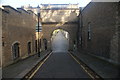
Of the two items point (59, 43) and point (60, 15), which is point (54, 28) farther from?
point (59, 43)

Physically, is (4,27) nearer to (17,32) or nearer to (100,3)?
(17,32)

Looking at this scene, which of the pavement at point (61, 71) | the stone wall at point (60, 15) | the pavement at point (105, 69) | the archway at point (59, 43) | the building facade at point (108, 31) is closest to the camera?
the pavement at point (105, 69)

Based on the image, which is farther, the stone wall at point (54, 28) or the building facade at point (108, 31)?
the stone wall at point (54, 28)

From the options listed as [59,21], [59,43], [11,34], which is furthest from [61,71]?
[59,43]

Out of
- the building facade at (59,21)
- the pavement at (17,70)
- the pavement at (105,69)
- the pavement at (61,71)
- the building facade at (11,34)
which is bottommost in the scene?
the pavement at (61,71)

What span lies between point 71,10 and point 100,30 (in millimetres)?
20275

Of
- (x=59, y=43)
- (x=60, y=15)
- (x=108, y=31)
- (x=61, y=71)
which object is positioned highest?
(x=60, y=15)

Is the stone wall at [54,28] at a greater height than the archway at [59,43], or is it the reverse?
the stone wall at [54,28]

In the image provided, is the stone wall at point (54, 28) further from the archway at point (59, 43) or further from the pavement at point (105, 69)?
the pavement at point (105, 69)

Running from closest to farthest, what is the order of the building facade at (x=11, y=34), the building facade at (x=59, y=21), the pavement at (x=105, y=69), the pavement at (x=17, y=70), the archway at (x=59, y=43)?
the pavement at (x=105, y=69) → the pavement at (x=17, y=70) → the building facade at (x=11, y=34) → the building facade at (x=59, y=21) → the archway at (x=59, y=43)

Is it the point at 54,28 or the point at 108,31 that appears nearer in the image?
the point at 108,31

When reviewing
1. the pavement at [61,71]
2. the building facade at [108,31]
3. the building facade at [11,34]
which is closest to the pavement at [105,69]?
the building facade at [108,31]

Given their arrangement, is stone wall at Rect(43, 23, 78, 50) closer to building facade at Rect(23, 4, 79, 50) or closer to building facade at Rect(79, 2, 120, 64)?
building facade at Rect(23, 4, 79, 50)

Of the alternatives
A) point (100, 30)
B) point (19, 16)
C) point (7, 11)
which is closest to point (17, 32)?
point (19, 16)
